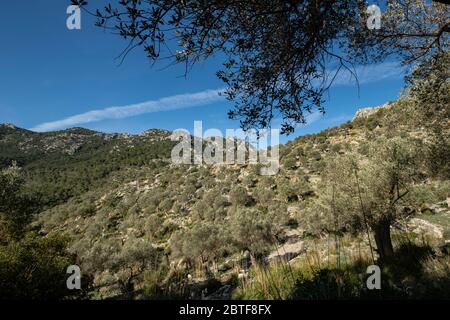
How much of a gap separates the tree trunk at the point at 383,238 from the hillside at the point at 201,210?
110 centimetres

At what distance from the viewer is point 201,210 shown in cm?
4072

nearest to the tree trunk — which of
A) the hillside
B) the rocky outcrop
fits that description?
the hillside

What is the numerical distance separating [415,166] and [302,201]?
22330 mm

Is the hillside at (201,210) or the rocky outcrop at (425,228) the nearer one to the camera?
the hillside at (201,210)

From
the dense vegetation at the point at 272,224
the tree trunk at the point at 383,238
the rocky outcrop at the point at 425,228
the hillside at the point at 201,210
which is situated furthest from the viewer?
the rocky outcrop at the point at 425,228

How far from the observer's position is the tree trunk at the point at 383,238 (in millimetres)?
12077

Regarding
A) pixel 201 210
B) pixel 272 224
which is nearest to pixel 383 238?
pixel 272 224

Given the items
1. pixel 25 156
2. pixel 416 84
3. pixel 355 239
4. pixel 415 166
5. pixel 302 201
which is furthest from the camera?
pixel 25 156

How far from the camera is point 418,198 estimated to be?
14.4 metres

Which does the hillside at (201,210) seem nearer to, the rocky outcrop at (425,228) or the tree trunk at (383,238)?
the rocky outcrop at (425,228)

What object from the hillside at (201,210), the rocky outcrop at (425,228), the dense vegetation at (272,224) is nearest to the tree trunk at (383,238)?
the dense vegetation at (272,224)
